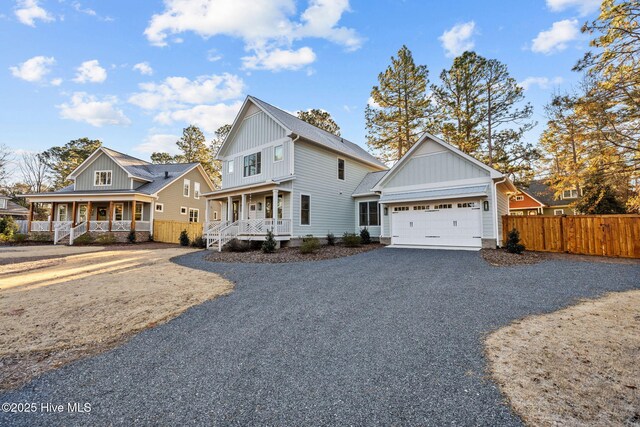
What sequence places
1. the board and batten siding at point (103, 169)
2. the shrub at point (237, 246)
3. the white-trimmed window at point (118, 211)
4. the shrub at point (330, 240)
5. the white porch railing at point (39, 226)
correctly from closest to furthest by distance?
the shrub at point (237, 246)
the shrub at point (330, 240)
the white porch railing at point (39, 226)
the white-trimmed window at point (118, 211)
the board and batten siding at point (103, 169)

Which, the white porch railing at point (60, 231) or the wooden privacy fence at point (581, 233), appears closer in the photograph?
the wooden privacy fence at point (581, 233)

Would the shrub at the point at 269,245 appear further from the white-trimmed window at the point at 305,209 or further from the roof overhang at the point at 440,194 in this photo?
the roof overhang at the point at 440,194

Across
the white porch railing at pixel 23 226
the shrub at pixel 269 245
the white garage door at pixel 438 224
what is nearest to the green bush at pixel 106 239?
the white porch railing at pixel 23 226

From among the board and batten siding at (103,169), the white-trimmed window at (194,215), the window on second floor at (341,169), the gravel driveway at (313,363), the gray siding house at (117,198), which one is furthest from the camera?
the white-trimmed window at (194,215)

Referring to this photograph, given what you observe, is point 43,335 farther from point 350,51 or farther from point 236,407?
point 350,51

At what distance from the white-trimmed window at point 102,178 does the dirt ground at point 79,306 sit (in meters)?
15.9

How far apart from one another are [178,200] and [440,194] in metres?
22.2

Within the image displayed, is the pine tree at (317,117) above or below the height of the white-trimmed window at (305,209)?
above

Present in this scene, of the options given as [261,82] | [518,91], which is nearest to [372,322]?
[261,82]

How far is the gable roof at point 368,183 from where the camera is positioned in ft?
60.1

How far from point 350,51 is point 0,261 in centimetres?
1897

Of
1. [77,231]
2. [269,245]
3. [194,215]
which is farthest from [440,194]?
[77,231]

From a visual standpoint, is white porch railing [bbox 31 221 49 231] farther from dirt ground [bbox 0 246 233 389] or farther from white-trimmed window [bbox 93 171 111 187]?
dirt ground [bbox 0 246 233 389]

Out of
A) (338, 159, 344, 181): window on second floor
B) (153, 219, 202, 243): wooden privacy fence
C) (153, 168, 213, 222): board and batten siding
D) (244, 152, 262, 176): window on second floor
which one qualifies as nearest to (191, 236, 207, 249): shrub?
(153, 219, 202, 243): wooden privacy fence
